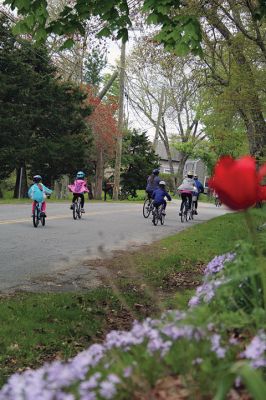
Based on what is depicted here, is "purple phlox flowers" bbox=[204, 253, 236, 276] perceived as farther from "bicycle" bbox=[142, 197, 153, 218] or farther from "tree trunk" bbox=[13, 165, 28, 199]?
"tree trunk" bbox=[13, 165, 28, 199]

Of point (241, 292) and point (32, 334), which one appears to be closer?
point (241, 292)

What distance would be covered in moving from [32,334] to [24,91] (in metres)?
28.6

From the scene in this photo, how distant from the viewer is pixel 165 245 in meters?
12.0

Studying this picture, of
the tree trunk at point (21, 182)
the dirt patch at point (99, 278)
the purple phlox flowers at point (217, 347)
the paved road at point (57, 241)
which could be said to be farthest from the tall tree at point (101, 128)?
the purple phlox flowers at point (217, 347)

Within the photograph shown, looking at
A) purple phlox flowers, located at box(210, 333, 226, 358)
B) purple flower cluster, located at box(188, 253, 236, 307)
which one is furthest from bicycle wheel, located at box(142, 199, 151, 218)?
purple phlox flowers, located at box(210, 333, 226, 358)

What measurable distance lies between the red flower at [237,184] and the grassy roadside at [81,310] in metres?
0.55

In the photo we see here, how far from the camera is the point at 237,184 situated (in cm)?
167

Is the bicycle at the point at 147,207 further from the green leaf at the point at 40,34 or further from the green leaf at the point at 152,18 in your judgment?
the green leaf at the point at 152,18

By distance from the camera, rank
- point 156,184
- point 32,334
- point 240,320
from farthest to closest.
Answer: point 156,184 < point 32,334 < point 240,320

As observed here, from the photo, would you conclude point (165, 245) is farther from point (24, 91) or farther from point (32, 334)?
point (24, 91)

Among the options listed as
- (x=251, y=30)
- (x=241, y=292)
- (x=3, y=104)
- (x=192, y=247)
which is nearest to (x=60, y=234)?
(x=192, y=247)

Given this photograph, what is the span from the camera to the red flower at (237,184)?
167 cm

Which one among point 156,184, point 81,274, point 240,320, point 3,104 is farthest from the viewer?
point 3,104

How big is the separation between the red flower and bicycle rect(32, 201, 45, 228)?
1368 cm
